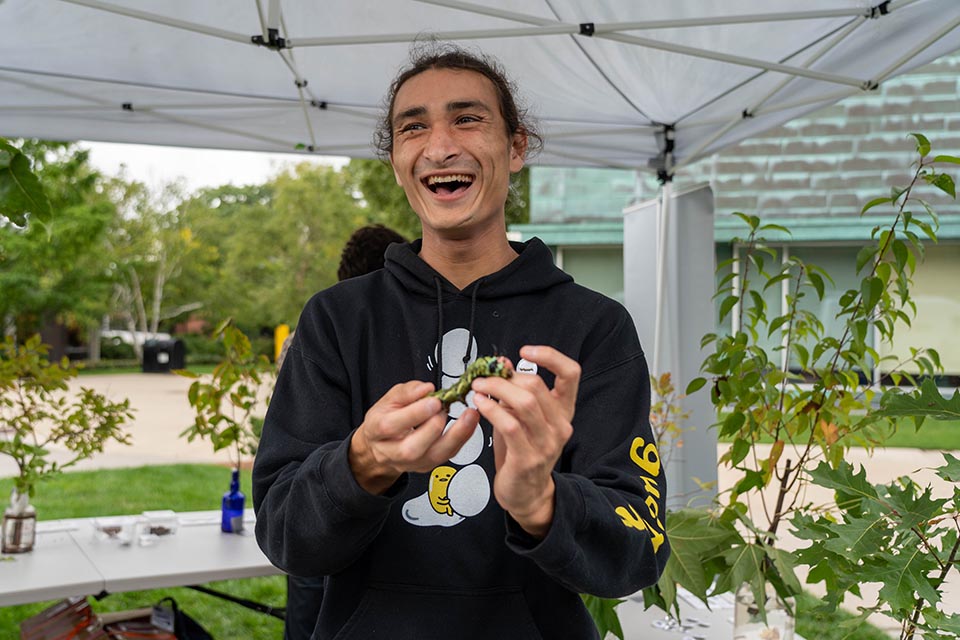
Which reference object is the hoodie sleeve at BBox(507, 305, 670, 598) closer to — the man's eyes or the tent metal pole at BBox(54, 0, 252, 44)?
the man's eyes

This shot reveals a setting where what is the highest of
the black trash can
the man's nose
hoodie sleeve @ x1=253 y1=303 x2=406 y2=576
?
the man's nose

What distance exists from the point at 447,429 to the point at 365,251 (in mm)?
2462

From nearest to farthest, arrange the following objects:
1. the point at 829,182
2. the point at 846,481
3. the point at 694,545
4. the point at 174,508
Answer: the point at 846,481
the point at 694,545
the point at 174,508
the point at 829,182

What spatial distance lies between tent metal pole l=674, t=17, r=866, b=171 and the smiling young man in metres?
2.29

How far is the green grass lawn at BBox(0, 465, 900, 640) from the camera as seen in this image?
577 cm

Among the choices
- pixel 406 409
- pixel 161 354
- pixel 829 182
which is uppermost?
pixel 829 182

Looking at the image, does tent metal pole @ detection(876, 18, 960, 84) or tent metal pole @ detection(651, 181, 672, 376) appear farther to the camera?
tent metal pole @ detection(651, 181, 672, 376)

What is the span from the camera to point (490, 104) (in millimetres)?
1396

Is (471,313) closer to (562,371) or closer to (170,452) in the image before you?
(562,371)

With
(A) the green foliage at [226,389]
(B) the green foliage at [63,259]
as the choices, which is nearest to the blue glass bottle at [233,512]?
(A) the green foliage at [226,389]

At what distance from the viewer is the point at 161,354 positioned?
24.5m

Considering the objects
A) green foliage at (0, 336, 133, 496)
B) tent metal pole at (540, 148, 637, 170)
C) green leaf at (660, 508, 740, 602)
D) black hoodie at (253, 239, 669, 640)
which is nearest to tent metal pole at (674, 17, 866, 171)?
tent metal pole at (540, 148, 637, 170)

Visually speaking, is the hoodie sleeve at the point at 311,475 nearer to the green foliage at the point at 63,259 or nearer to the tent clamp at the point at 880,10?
the tent clamp at the point at 880,10

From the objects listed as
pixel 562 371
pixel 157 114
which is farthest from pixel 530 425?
pixel 157 114
